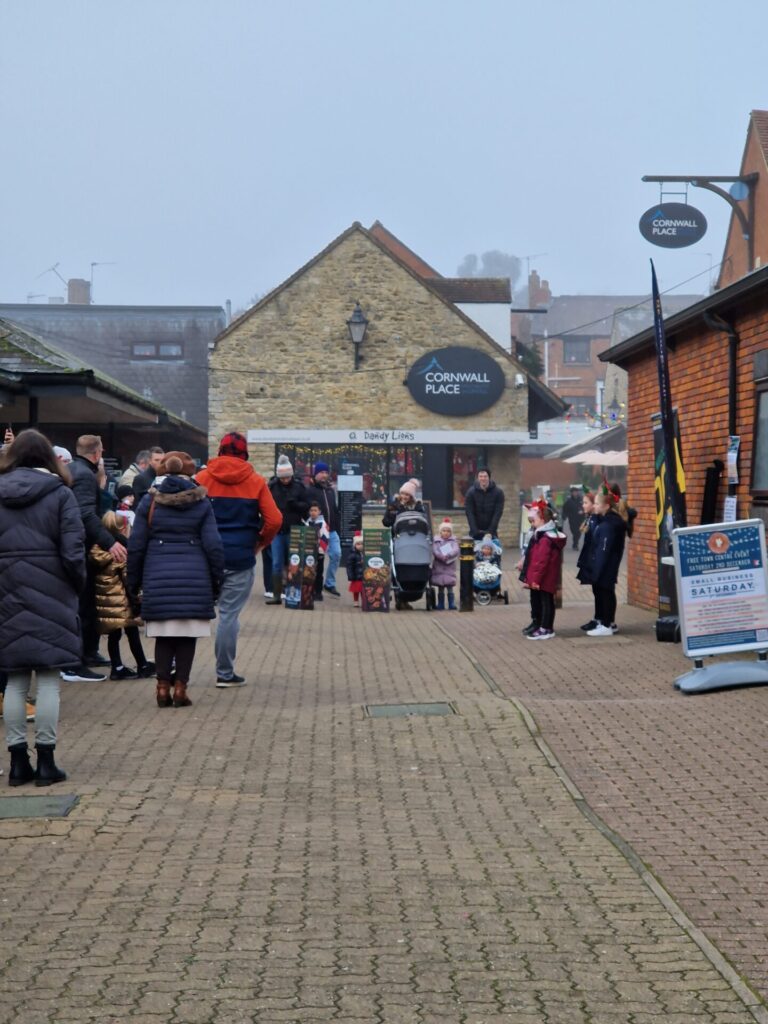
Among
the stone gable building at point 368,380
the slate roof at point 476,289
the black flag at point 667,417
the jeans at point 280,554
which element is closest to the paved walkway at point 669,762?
the black flag at point 667,417

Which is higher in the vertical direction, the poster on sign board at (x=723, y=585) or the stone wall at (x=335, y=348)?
the stone wall at (x=335, y=348)

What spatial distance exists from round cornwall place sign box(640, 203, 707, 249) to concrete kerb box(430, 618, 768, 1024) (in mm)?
18496

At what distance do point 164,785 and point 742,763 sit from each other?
125 inches

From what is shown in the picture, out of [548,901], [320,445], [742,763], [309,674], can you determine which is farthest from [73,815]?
[320,445]

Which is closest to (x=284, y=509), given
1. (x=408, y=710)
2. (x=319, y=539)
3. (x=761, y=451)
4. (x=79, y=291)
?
(x=319, y=539)

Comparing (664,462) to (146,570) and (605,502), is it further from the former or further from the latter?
(146,570)

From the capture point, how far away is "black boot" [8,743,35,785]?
7803mm

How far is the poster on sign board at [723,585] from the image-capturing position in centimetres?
1130

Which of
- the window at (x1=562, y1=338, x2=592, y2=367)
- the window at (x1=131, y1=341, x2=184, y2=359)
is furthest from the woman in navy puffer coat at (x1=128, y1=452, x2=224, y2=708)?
the window at (x1=562, y1=338, x2=592, y2=367)

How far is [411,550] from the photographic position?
1872cm

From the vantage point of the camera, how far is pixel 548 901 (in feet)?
19.1

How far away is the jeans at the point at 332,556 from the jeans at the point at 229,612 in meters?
Result: 9.05

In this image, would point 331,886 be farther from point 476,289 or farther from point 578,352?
point 578,352

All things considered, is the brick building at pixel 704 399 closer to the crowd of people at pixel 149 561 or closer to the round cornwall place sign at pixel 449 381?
the crowd of people at pixel 149 561
